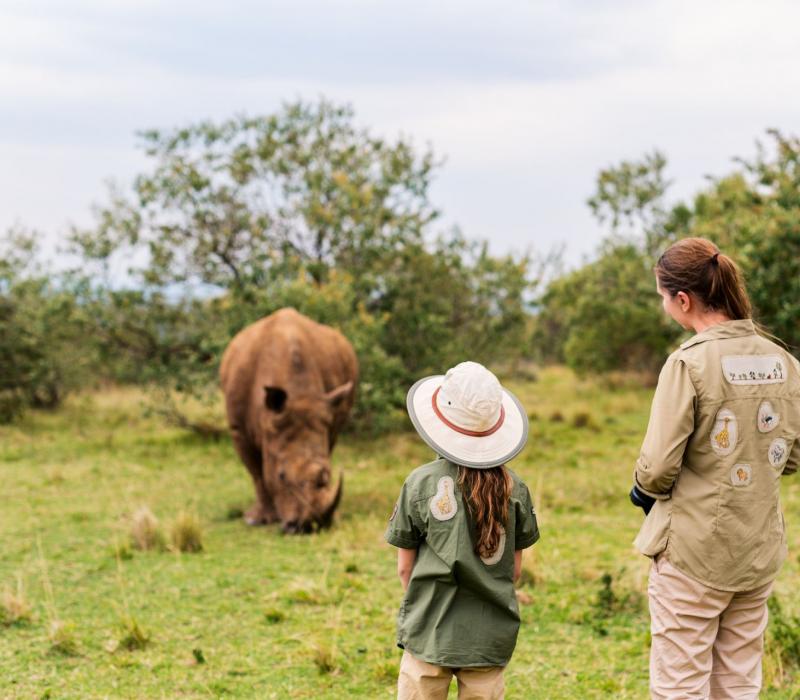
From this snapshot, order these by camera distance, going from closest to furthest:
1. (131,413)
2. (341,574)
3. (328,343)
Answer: (341,574), (328,343), (131,413)

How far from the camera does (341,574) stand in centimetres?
838

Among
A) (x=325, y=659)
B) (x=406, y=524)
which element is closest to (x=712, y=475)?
(x=406, y=524)

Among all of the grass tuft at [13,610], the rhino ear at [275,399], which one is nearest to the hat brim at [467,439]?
the grass tuft at [13,610]

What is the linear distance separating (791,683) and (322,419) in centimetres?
598

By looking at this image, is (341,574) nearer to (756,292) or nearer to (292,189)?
(756,292)

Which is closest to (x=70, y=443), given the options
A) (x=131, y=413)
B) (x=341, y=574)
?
(x=131, y=413)

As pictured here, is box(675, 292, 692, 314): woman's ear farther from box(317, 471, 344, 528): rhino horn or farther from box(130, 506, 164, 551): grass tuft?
box(130, 506, 164, 551): grass tuft

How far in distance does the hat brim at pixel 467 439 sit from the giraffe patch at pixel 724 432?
741 millimetres

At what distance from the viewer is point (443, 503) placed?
371 centimetres

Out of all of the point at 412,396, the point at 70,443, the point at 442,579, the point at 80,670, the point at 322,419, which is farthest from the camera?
the point at 70,443

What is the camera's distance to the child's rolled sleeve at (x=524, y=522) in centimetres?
381

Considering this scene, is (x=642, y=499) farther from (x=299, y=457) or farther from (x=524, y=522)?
(x=299, y=457)

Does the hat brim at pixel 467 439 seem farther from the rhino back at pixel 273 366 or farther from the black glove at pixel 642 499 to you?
the rhino back at pixel 273 366

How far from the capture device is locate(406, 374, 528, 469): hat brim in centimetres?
371
